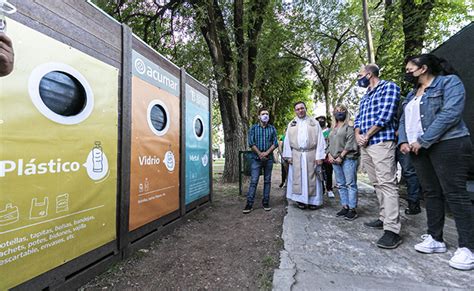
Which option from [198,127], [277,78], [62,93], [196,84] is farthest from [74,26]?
[277,78]

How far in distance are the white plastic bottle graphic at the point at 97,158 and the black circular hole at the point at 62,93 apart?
0.35 meters

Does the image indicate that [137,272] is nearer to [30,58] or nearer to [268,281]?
[268,281]

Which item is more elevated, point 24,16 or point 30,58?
point 24,16

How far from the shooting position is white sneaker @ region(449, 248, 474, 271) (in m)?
2.17

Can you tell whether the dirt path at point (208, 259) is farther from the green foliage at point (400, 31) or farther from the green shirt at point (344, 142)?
the green foliage at point (400, 31)

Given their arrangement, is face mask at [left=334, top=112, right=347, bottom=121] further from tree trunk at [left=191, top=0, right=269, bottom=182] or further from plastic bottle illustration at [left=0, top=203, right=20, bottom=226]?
plastic bottle illustration at [left=0, top=203, right=20, bottom=226]

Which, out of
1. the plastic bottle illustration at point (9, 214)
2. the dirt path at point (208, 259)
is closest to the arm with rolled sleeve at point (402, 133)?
the dirt path at point (208, 259)

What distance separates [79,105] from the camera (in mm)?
2170

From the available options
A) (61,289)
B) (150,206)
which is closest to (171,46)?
(150,206)

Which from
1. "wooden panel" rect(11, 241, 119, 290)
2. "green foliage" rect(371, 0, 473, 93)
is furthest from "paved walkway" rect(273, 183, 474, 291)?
"green foliage" rect(371, 0, 473, 93)

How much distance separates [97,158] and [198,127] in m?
2.69

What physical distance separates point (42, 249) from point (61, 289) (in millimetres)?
384

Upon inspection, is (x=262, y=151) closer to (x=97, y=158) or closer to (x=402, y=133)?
(x=402, y=133)

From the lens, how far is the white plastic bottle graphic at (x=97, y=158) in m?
2.24
